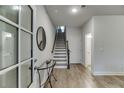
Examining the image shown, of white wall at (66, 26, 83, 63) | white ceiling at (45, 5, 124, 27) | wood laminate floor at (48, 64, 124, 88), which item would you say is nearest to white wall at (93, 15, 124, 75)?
white ceiling at (45, 5, 124, 27)

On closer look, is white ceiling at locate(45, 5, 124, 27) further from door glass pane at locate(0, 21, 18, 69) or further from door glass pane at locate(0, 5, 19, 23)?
door glass pane at locate(0, 21, 18, 69)

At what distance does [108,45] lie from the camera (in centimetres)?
561

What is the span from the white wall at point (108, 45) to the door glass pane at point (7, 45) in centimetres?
449

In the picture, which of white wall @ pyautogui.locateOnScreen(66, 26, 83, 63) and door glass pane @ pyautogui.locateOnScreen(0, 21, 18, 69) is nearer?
door glass pane @ pyautogui.locateOnScreen(0, 21, 18, 69)

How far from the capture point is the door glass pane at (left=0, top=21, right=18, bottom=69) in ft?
4.04

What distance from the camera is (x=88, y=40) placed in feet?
24.7

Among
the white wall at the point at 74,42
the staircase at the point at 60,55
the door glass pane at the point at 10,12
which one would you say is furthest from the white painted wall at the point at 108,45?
the door glass pane at the point at 10,12

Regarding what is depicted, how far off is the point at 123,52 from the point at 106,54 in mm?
729

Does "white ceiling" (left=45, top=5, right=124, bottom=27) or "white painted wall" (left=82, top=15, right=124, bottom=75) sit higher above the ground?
"white ceiling" (left=45, top=5, right=124, bottom=27)

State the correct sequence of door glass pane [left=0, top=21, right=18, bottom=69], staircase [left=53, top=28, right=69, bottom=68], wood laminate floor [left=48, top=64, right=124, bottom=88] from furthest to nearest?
staircase [left=53, top=28, right=69, bottom=68] < wood laminate floor [left=48, top=64, right=124, bottom=88] < door glass pane [left=0, top=21, right=18, bottom=69]

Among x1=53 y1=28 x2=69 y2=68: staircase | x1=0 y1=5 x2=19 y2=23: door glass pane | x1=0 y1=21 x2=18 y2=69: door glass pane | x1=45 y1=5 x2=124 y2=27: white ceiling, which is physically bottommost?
x1=53 y1=28 x2=69 y2=68: staircase

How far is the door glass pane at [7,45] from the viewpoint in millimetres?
1232

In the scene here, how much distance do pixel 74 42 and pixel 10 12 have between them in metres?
7.63

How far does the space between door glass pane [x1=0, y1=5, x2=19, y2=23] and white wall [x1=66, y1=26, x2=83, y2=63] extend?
7451 millimetres
